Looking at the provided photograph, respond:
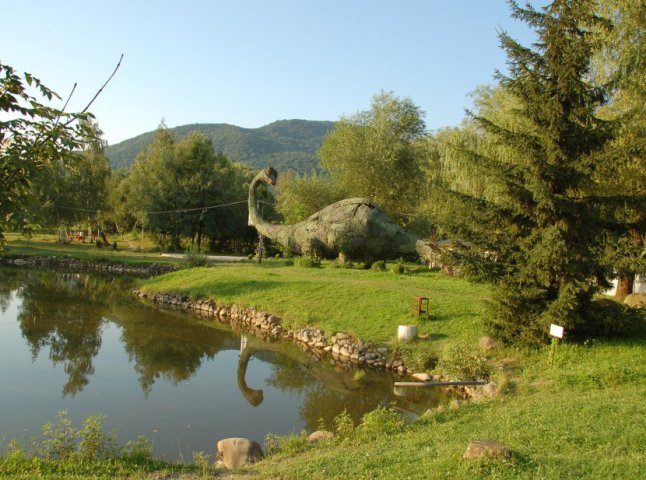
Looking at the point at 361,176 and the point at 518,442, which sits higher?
the point at 361,176

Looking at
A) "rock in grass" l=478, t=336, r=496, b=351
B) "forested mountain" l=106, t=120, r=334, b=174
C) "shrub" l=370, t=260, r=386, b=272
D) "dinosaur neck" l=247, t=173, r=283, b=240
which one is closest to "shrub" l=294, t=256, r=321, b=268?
"dinosaur neck" l=247, t=173, r=283, b=240

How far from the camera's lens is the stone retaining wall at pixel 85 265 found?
107ft

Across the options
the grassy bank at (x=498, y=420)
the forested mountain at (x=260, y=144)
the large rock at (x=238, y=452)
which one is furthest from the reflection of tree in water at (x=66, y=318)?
the forested mountain at (x=260, y=144)

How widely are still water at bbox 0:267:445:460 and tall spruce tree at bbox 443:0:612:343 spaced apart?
310 centimetres

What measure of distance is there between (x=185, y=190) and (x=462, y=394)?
111 ft

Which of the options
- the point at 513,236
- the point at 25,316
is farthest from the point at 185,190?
the point at 513,236

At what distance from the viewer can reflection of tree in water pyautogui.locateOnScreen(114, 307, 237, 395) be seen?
14.0 metres

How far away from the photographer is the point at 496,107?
25.6 meters

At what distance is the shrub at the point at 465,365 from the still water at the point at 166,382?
2.10 ft

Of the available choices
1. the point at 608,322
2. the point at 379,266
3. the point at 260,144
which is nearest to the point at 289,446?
the point at 608,322

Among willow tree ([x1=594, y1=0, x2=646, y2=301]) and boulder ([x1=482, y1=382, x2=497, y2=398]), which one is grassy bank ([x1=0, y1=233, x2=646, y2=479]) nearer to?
boulder ([x1=482, y1=382, x2=497, y2=398])

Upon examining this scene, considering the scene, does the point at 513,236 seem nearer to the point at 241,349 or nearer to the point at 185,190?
the point at 241,349

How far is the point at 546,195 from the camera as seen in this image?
10.8 meters

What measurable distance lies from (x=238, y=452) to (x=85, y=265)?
1214 inches
